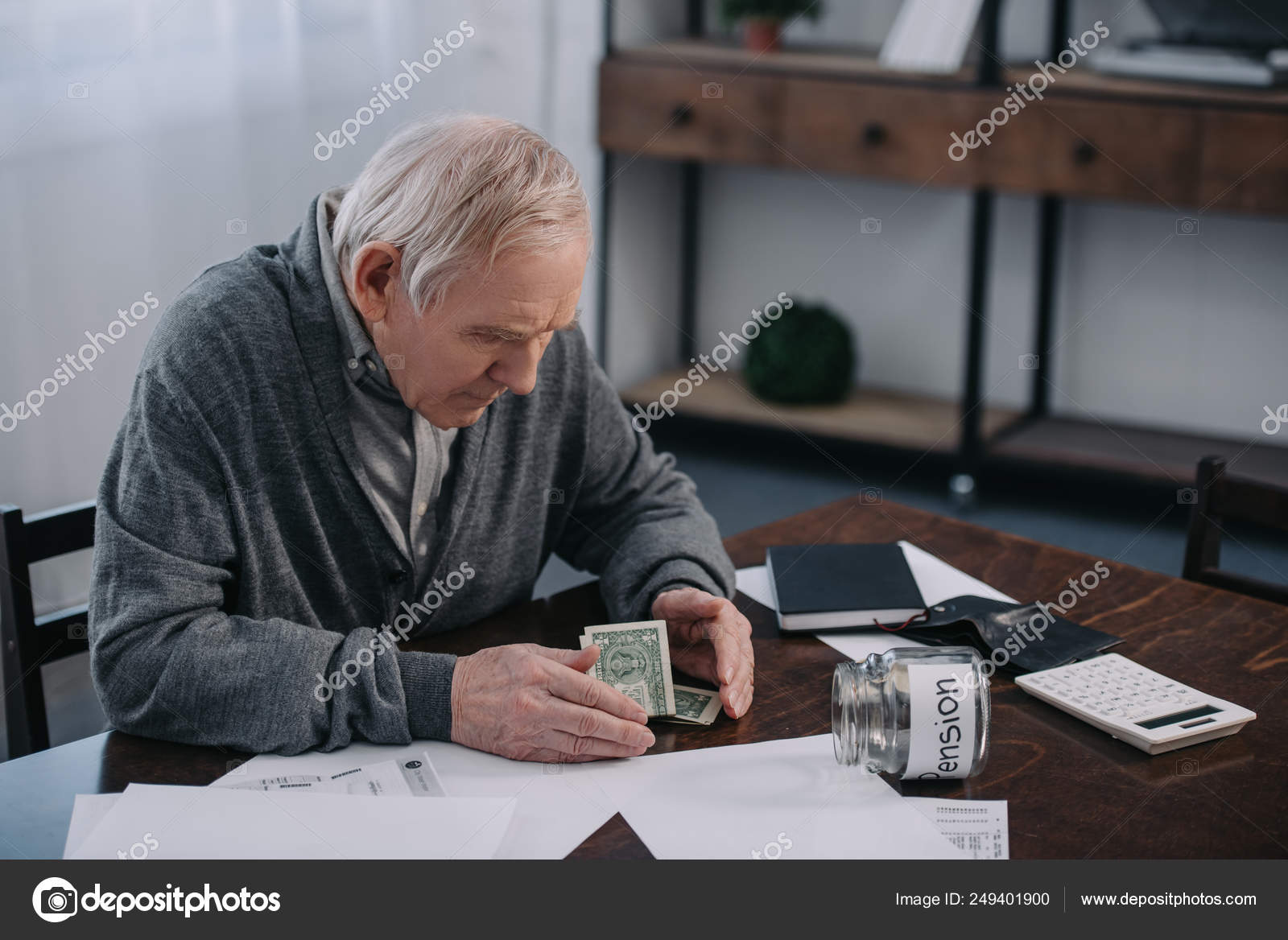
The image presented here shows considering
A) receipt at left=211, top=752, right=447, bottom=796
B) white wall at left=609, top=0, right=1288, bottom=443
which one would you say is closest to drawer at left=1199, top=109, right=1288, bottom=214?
white wall at left=609, top=0, right=1288, bottom=443

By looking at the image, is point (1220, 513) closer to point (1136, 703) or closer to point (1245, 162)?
point (1136, 703)

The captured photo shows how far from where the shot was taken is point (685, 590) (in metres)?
1.50

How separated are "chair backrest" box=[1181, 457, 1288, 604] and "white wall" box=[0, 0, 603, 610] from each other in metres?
2.19

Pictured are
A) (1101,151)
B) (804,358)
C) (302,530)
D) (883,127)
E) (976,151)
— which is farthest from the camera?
(804,358)

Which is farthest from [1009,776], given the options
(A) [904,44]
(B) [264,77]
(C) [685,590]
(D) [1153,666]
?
(A) [904,44]

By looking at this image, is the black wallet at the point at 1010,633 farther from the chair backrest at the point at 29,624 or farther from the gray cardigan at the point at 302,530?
the chair backrest at the point at 29,624

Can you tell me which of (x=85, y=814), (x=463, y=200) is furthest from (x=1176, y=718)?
(x=85, y=814)

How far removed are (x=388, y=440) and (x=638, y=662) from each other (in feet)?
1.33

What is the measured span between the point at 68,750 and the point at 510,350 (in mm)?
577

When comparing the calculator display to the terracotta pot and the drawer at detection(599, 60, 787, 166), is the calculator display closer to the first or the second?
the drawer at detection(599, 60, 787, 166)

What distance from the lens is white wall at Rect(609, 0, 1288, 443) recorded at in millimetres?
3820

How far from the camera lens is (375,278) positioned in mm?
1405

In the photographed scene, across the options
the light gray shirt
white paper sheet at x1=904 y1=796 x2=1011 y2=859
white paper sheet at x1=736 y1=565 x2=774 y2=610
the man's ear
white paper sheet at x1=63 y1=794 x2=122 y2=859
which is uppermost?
the man's ear

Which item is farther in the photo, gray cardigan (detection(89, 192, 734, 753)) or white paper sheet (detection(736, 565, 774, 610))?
white paper sheet (detection(736, 565, 774, 610))
